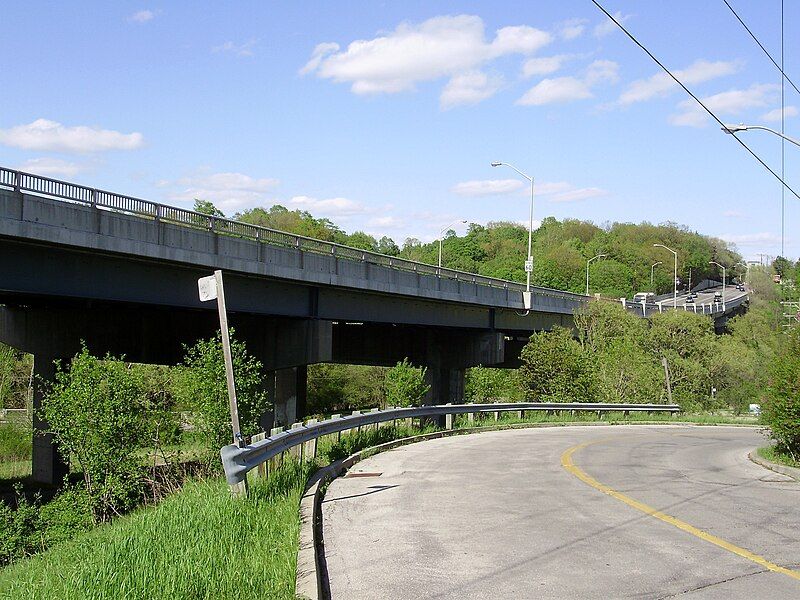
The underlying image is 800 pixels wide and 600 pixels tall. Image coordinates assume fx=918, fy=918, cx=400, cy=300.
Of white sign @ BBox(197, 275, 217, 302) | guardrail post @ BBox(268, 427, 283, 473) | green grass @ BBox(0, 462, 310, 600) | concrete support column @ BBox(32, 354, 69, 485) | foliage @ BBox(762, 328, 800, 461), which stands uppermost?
white sign @ BBox(197, 275, 217, 302)

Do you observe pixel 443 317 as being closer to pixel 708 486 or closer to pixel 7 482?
pixel 7 482

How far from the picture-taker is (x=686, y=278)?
643ft

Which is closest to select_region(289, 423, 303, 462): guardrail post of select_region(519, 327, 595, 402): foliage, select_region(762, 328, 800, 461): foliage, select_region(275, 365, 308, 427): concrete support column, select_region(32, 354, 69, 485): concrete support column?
select_region(762, 328, 800, 461): foliage

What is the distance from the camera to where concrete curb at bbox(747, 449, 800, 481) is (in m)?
16.6

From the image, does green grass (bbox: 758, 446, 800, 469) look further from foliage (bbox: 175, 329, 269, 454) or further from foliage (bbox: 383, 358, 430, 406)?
foliage (bbox: 383, 358, 430, 406)

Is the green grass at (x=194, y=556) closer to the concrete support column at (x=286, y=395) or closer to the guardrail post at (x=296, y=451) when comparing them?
the guardrail post at (x=296, y=451)

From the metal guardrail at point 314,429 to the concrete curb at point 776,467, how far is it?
8308 millimetres

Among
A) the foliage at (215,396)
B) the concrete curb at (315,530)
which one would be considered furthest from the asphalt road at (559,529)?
the foliage at (215,396)

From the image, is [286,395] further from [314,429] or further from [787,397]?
[787,397]

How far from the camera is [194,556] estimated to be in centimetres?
803

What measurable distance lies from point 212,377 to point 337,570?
13.8 metres

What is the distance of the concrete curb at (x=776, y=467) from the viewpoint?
16.6 m

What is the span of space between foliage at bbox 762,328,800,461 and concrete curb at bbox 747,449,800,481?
50 centimetres

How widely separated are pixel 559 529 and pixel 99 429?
18.7 meters
